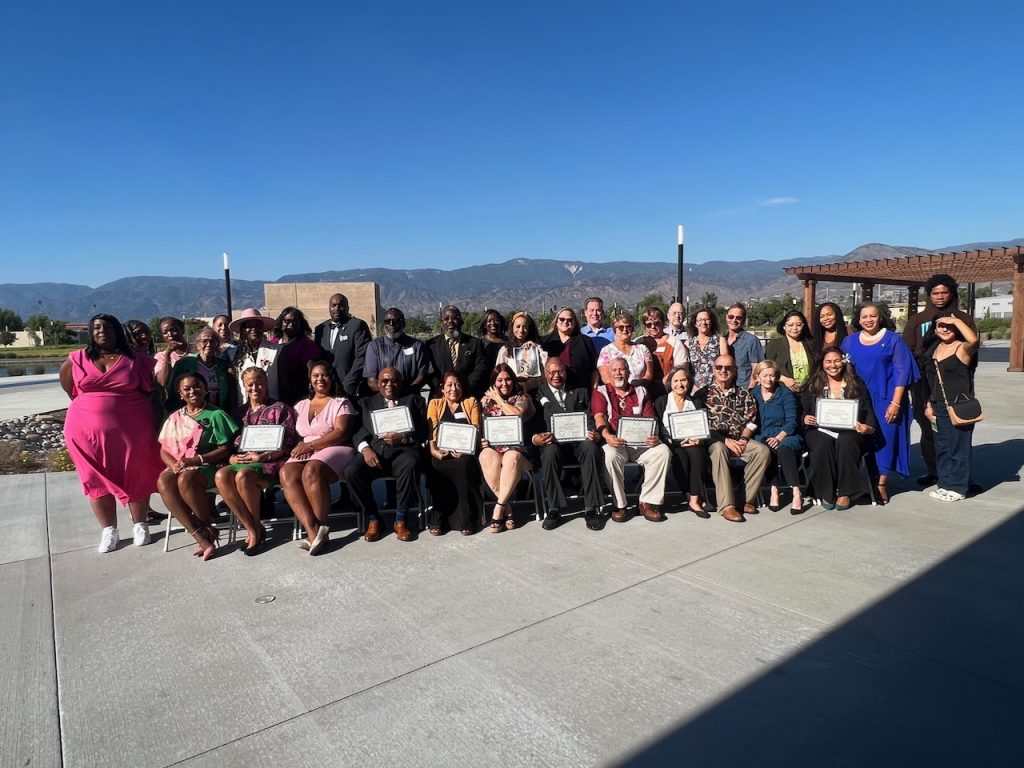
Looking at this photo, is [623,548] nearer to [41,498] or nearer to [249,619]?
[249,619]

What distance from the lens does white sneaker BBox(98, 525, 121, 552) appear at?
485 centimetres

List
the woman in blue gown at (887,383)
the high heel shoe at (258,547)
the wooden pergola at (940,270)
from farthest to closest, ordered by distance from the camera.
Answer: the wooden pergola at (940,270), the woman in blue gown at (887,383), the high heel shoe at (258,547)

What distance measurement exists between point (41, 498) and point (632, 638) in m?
6.27

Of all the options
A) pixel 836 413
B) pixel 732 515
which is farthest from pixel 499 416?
pixel 836 413

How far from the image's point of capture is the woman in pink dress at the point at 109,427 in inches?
192

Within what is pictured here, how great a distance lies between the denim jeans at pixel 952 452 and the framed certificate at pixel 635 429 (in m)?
2.56

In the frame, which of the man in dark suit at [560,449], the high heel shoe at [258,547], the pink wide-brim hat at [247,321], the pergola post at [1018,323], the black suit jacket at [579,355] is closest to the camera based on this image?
the high heel shoe at [258,547]

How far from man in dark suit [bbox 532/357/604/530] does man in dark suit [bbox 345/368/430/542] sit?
1025 mm

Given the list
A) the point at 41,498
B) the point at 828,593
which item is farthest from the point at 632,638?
the point at 41,498

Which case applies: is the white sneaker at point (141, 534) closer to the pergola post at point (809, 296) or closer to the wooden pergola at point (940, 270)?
the wooden pergola at point (940, 270)

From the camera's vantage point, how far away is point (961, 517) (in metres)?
5.00

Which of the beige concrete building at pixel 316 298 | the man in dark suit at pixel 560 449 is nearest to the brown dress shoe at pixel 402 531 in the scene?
the man in dark suit at pixel 560 449

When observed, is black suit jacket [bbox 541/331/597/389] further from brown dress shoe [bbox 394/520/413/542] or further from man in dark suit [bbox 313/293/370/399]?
brown dress shoe [bbox 394/520/413/542]

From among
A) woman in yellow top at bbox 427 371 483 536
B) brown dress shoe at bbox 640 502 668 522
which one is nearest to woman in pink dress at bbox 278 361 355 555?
woman in yellow top at bbox 427 371 483 536
